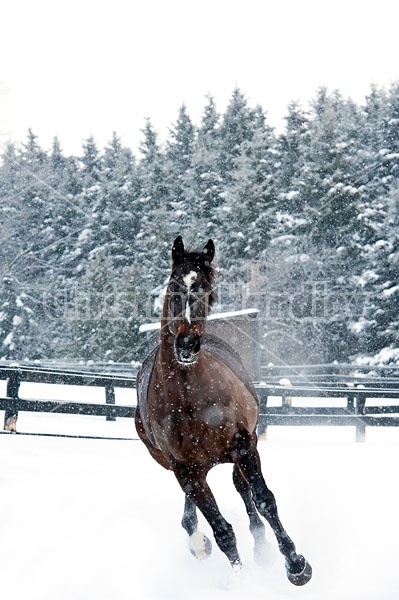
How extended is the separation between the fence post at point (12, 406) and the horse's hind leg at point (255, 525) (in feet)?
18.9

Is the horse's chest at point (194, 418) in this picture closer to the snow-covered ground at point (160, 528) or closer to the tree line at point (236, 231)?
the snow-covered ground at point (160, 528)

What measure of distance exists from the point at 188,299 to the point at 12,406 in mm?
6928

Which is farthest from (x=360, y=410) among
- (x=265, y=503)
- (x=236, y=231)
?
(x=236, y=231)

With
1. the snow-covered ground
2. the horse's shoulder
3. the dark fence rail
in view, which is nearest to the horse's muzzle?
the horse's shoulder

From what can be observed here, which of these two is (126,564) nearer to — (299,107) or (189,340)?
(189,340)

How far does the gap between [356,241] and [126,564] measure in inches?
1140

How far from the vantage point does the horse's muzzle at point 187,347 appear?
4.43 meters

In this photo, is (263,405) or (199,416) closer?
(199,416)

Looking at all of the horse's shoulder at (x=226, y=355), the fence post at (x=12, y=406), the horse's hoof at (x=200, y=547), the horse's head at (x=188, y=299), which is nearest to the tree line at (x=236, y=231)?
the fence post at (x=12, y=406)

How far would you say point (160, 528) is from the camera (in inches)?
246

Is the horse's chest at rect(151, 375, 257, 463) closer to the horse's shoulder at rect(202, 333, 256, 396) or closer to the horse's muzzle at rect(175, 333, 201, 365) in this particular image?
the horse's muzzle at rect(175, 333, 201, 365)

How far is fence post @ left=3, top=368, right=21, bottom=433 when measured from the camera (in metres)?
10.7

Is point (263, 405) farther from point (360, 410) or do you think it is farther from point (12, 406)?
point (12, 406)

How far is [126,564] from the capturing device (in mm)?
5047
